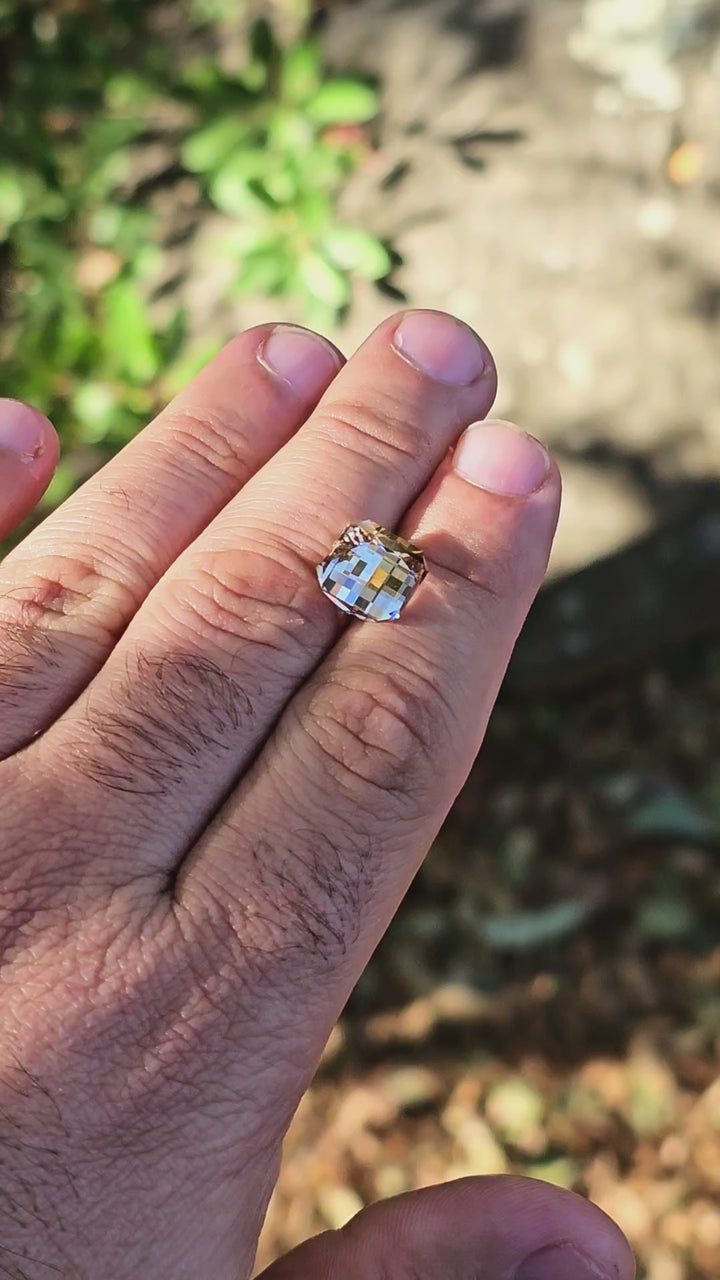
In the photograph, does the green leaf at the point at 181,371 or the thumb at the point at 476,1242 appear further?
the green leaf at the point at 181,371

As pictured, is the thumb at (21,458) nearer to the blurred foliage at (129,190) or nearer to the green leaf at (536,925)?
the blurred foliage at (129,190)

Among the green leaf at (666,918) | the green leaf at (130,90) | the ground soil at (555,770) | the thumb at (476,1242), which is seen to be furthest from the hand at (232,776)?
the green leaf at (666,918)

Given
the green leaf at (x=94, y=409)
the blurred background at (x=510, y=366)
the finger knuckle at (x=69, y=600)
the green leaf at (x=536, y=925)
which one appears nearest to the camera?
the finger knuckle at (x=69, y=600)

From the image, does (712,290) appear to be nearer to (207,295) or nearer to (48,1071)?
(207,295)

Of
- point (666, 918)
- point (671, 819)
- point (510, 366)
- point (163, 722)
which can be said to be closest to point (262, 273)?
point (510, 366)

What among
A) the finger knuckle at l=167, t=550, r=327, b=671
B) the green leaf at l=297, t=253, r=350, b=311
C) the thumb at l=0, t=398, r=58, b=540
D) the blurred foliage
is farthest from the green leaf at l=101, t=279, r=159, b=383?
the finger knuckle at l=167, t=550, r=327, b=671

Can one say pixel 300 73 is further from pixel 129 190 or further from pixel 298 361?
pixel 298 361
